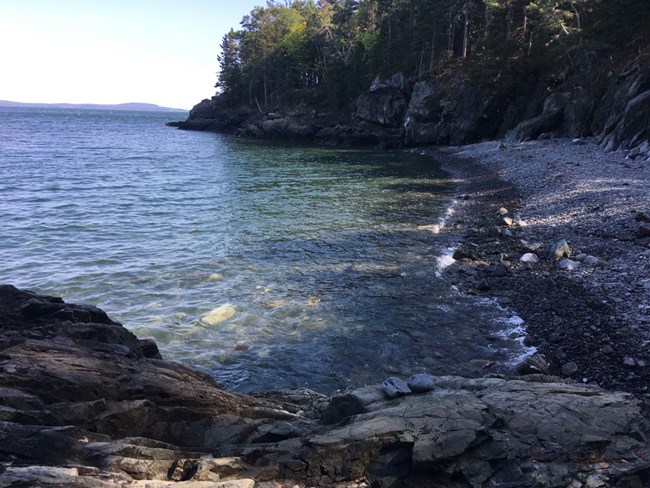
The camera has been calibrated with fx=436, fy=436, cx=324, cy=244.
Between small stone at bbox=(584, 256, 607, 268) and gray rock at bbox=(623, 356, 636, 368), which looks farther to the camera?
small stone at bbox=(584, 256, 607, 268)

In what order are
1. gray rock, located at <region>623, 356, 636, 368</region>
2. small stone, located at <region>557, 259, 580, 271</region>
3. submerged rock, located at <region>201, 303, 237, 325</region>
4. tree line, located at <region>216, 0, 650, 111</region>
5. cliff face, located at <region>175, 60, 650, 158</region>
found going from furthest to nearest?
tree line, located at <region>216, 0, 650, 111</region> < cliff face, located at <region>175, 60, 650, 158</region> < small stone, located at <region>557, 259, 580, 271</region> < submerged rock, located at <region>201, 303, 237, 325</region> < gray rock, located at <region>623, 356, 636, 368</region>

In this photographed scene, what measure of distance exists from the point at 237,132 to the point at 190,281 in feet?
272

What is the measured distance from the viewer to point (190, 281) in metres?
14.2

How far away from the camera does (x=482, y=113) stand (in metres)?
51.8

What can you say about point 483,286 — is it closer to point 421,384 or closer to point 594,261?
point 594,261

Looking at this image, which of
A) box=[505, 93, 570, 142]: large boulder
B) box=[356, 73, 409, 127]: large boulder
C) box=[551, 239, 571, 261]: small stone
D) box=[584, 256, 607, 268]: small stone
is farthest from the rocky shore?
box=[356, 73, 409, 127]: large boulder

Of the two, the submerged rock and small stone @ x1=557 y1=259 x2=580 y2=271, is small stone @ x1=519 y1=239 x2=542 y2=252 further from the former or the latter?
the submerged rock

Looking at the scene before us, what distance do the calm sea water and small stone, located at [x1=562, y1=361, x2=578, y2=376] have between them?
47.1 inches

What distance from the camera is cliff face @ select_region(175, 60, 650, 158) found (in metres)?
30.3

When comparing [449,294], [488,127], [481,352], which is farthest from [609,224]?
[488,127]

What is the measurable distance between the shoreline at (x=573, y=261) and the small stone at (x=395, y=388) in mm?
3314

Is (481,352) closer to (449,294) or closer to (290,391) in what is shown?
(449,294)

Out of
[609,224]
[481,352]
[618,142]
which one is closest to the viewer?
[481,352]

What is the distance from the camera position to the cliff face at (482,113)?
99.4 ft
